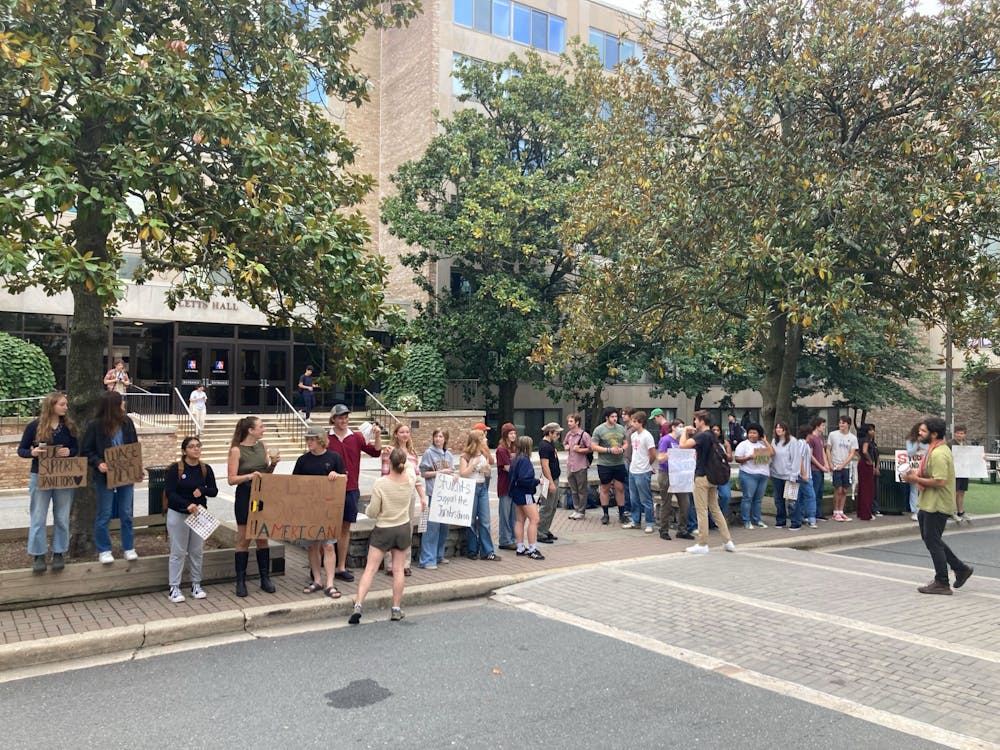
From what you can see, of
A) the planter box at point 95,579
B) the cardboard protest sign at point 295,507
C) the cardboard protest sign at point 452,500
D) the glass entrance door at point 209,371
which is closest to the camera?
the planter box at point 95,579

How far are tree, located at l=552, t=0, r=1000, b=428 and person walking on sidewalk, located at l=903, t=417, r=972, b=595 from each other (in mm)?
2665

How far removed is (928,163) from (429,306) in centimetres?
1808

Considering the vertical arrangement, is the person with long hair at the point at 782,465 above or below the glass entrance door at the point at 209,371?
below

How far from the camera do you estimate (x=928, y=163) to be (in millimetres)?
11820

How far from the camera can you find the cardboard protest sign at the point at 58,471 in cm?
696

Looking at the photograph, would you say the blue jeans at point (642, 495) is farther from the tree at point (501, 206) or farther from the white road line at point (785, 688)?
the tree at point (501, 206)

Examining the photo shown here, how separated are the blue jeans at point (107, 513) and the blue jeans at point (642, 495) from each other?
7129mm

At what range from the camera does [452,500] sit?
8766 mm

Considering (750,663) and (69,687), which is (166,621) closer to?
(69,687)

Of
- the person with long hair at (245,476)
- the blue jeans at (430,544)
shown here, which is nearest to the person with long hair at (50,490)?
the person with long hair at (245,476)

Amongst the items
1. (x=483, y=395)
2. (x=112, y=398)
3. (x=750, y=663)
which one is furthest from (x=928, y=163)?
(x=483, y=395)

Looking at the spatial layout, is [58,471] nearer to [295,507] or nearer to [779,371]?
[295,507]

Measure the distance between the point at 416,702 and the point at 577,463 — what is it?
26.7 ft

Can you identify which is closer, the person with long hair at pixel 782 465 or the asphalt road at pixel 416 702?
the asphalt road at pixel 416 702
